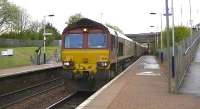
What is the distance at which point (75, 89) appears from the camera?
22.6 metres

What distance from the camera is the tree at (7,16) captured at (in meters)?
89.4

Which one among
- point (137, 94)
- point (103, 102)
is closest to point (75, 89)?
point (137, 94)

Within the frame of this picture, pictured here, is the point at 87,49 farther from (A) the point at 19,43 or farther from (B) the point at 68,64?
(A) the point at 19,43

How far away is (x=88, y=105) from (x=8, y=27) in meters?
78.0

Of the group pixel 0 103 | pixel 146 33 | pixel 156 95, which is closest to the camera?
pixel 156 95

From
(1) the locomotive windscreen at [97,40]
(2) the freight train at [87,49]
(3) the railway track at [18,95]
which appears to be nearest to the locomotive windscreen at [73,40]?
(2) the freight train at [87,49]

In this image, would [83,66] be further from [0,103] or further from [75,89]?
[0,103]

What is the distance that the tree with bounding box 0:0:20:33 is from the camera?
8938 centimetres

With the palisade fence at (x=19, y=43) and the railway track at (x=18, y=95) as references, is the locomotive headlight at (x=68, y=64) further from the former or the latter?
the palisade fence at (x=19, y=43)

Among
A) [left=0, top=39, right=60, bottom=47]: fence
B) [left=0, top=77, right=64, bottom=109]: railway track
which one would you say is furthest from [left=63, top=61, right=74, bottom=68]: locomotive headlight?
[left=0, top=39, right=60, bottom=47]: fence

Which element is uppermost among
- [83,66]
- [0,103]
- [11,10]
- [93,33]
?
[11,10]

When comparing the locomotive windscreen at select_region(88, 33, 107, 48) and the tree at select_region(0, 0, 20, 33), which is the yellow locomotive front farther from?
the tree at select_region(0, 0, 20, 33)

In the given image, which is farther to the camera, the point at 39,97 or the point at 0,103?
→ the point at 39,97

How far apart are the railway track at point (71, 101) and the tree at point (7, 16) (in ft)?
223
